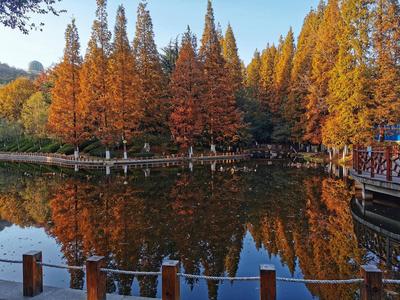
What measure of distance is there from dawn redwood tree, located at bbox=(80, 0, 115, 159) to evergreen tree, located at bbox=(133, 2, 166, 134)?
4.63 meters

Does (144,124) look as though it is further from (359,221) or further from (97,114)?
(359,221)

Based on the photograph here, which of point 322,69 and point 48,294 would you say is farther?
point 322,69

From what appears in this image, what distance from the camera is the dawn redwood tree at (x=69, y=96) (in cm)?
4172

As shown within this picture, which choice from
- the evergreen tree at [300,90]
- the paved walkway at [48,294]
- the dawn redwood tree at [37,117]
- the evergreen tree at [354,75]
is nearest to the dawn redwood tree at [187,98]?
the evergreen tree at [300,90]

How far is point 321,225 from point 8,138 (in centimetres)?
6470

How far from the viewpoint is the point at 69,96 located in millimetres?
41969

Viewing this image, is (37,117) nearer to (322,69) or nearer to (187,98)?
(187,98)

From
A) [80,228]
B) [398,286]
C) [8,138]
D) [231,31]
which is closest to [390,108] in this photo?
[398,286]

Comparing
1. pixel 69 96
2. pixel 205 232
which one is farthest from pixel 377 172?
pixel 69 96

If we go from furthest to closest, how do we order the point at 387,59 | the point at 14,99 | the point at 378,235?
the point at 14,99 < the point at 387,59 < the point at 378,235

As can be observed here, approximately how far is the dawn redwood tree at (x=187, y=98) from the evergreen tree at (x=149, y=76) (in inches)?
90.2

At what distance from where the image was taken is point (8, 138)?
209 ft

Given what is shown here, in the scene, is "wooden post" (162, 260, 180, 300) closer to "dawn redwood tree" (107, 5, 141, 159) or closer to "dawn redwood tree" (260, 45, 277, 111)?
"dawn redwood tree" (107, 5, 141, 159)

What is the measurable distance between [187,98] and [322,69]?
16.2 meters
